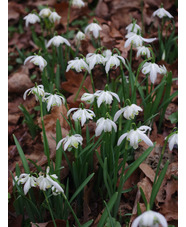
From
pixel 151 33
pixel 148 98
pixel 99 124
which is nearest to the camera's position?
pixel 99 124

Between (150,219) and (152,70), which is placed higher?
(152,70)

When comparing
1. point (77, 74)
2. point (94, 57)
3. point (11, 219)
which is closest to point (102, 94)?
point (94, 57)

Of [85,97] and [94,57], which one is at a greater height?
[94,57]

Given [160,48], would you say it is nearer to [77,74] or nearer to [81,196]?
[77,74]

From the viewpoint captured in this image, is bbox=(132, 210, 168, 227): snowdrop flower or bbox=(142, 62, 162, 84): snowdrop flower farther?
bbox=(142, 62, 162, 84): snowdrop flower

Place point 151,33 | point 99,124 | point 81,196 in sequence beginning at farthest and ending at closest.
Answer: point 151,33, point 81,196, point 99,124

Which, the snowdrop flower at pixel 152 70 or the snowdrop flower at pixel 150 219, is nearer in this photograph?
the snowdrop flower at pixel 150 219

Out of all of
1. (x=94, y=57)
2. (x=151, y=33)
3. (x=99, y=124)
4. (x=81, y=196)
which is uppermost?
(x=151, y=33)

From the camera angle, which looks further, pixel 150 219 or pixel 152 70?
pixel 152 70

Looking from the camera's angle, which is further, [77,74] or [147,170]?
[77,74]

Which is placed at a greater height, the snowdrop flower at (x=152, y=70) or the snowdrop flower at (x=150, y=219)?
the snowdrop flower at (x=152, y=70)

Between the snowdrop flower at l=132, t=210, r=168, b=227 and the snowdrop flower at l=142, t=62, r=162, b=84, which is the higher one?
the snowdrop flower at l=142, t=62, r=162, b=84
